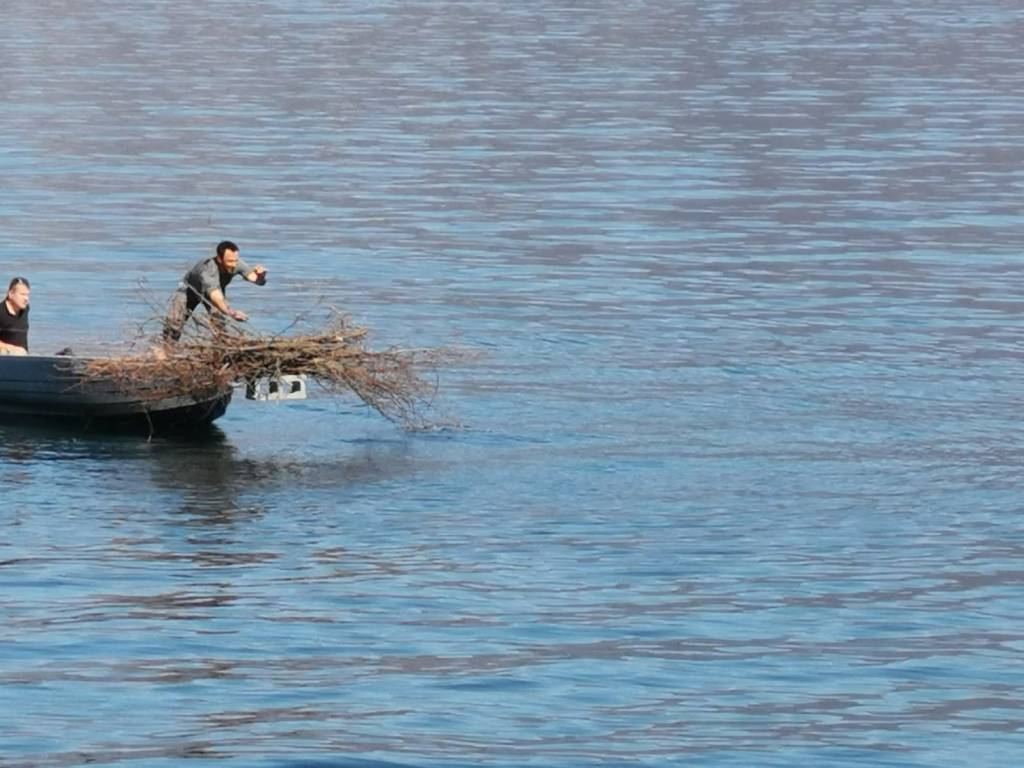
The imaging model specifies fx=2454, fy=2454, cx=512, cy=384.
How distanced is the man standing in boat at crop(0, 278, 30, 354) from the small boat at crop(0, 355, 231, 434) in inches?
22.4

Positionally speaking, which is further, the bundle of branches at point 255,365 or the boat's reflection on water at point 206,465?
the bundle of branches at point 255,365

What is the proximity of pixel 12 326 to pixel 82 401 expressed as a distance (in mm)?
1506

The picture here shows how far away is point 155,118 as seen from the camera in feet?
195

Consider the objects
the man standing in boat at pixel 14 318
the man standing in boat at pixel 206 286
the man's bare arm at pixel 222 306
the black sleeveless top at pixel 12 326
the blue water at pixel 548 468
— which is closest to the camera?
the blue water at pixel 548 468

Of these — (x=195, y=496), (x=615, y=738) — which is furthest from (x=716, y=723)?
(x=195, y=496)

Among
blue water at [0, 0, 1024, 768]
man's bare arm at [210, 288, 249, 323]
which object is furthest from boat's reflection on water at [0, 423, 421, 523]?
man's bare arm at [210, 288, 249, 323]

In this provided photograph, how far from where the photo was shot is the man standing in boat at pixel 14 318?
26938 mm

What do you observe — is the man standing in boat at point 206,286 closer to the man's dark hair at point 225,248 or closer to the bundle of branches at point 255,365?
the man's dark hair at point 225,248

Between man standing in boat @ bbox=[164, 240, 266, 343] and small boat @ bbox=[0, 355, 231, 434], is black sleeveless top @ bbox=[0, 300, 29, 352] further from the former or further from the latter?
man standing in boat @ bbox=[164, 240, 266, 343]

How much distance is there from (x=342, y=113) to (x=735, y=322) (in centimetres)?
2974

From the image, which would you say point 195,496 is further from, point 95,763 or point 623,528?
point 95,763

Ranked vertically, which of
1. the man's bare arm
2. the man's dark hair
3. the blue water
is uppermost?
the man's dark hair

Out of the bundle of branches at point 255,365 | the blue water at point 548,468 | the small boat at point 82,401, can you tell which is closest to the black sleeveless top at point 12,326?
the small boat at point 82,401

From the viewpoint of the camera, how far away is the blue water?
1792 centimetres
